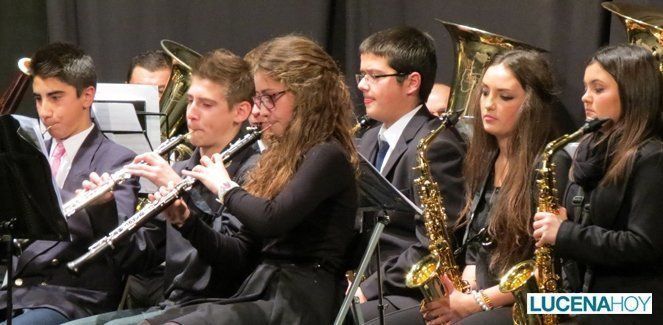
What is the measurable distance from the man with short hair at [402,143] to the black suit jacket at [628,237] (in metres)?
0.61

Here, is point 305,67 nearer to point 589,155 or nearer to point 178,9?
point 589,155

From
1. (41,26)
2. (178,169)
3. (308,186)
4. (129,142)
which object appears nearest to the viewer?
(308,186)

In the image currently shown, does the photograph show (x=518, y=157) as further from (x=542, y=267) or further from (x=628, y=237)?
(x=628, y=237)

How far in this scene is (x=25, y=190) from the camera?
314cm

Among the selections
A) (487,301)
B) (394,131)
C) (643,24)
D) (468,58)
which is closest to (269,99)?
(394,131)

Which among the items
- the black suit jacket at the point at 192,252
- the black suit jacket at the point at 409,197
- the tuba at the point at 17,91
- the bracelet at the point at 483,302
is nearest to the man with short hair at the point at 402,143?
the black suit jacket at the point at 409,197

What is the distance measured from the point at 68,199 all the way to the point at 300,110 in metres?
0.99

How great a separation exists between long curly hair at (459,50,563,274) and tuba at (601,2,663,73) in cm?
37

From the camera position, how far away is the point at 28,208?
3.17 meters

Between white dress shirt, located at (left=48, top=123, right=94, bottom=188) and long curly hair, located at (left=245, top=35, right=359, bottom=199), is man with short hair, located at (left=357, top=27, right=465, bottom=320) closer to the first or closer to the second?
long curly hair, located at (left=245, top=35, right=359, bottom=199)

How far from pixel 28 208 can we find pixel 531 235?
156 cm

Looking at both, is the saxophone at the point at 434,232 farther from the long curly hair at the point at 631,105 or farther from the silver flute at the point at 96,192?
the silver flute at the point at 96,192

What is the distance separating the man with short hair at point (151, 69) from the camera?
549 cm

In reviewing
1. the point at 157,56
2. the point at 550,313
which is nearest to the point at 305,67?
the point at 550,313
